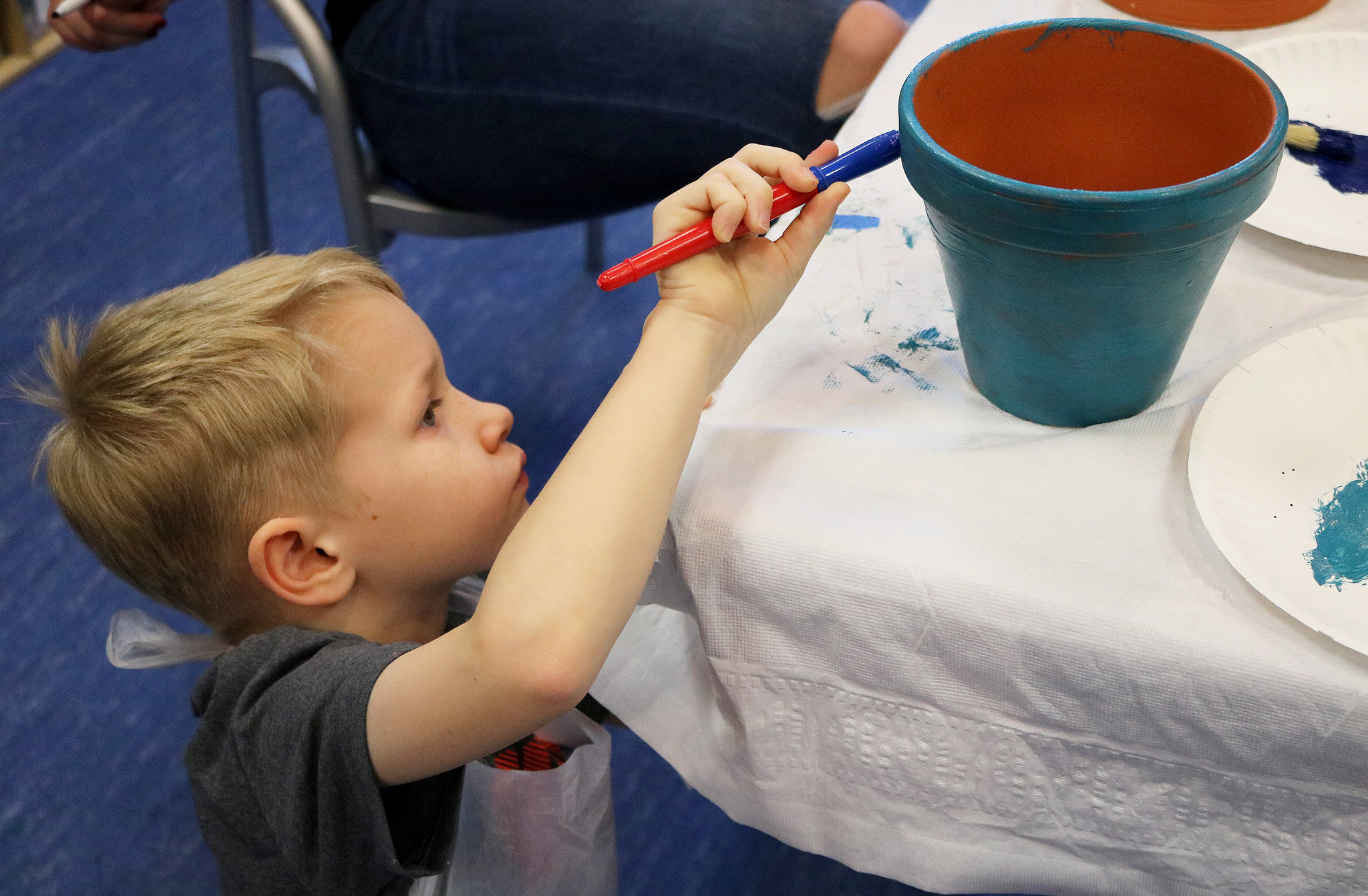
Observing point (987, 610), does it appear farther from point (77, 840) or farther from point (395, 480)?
point (77, 840)

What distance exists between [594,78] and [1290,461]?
71cm

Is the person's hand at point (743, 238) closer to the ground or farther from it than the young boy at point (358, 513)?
farther from it

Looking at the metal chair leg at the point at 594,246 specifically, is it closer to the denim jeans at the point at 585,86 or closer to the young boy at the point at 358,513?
the denim jeans at the point at 585,86

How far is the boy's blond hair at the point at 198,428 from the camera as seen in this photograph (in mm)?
631

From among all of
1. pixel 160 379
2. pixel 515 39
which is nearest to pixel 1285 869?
pixel 160 379

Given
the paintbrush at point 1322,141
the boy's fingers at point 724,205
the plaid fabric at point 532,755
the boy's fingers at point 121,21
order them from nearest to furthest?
the boy's fingers at point 724,205 → the paintbrush at point 1322,141 → the plaid fabric at point 532,755 → the boy's fingers at point 121,21

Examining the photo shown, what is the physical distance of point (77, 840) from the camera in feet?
3.58

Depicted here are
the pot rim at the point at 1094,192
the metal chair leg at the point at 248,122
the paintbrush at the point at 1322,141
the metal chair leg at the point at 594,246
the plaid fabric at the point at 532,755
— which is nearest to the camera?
the pot rim at the point at 1094,192

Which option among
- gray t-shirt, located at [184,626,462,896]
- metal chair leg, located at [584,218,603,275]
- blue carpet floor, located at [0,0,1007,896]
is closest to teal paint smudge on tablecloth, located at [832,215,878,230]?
gray t-shirt, located at [184,626,462,896]

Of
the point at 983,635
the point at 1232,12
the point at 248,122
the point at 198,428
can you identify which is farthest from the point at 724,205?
the point at 248,122

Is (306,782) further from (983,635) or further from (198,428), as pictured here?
(983,635)

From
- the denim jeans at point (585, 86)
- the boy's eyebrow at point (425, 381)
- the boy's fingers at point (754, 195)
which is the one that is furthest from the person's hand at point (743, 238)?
the denim jeans at point (585, 86)

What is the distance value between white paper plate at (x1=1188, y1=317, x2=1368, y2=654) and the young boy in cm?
22

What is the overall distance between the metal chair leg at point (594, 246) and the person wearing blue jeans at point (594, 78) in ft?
2.05
